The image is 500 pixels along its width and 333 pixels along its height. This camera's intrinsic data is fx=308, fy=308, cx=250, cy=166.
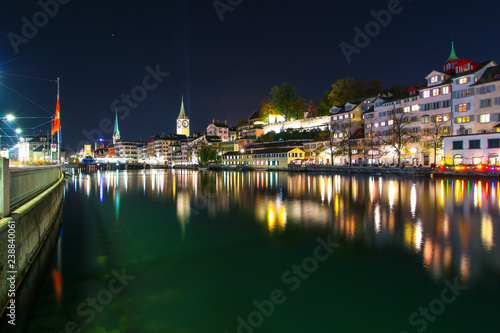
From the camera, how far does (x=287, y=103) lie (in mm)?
112688

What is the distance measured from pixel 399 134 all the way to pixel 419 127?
18.6ft

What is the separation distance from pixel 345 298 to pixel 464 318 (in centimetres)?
256

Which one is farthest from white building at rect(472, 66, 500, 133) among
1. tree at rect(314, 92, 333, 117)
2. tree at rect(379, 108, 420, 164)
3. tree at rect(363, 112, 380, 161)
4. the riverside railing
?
the riverside railing

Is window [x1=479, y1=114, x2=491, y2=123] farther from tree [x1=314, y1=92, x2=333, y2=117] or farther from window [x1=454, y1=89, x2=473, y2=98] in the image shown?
tree [x1=314, y1=92, x2=333, y2=117]

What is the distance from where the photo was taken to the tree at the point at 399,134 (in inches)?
2319

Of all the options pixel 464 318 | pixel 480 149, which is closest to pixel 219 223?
pixel 464 318

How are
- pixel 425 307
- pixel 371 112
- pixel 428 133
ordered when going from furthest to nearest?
pixel 371 112 → pixel 428 133 → pixel 425 307

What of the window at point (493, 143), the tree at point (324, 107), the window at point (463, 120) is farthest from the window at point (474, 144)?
the tree at point (324, 107)

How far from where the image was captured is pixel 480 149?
153 ft

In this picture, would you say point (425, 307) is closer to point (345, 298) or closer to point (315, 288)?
point (345, 298)

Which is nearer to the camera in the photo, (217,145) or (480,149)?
(480,149)

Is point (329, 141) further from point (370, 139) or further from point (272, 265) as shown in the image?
point (272, 265)

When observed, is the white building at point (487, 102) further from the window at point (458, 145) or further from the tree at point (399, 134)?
the tree at point (399, 134)

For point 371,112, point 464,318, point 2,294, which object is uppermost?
point 371,112
